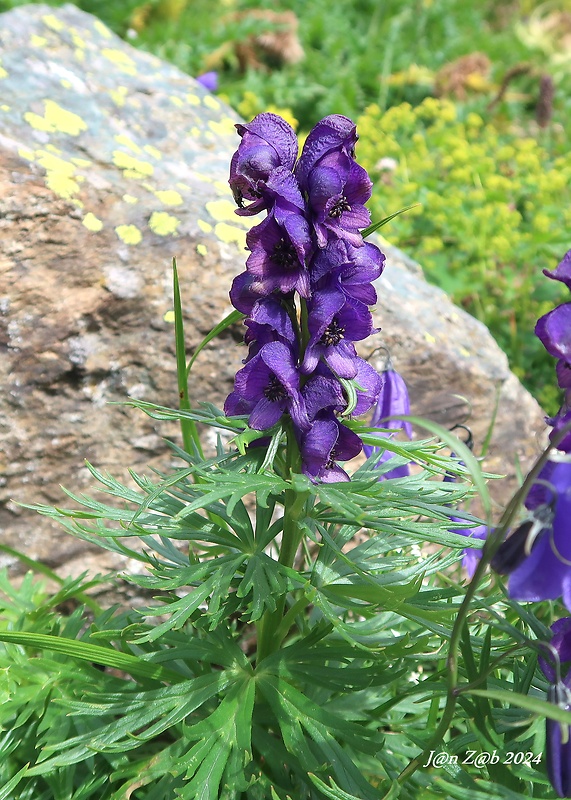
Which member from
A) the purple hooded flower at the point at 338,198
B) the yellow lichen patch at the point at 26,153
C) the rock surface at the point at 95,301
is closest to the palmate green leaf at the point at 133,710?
the rock surface at the point at 95,301

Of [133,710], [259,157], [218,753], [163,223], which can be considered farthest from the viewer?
[163,223]

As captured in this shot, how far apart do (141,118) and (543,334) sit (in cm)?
225

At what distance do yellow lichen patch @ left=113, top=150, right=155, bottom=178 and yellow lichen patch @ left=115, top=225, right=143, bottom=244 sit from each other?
27 centimetres

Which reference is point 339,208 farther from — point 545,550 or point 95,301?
point 95,301

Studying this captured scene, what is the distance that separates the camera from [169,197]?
8.50 ft

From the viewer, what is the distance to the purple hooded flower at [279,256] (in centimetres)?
139

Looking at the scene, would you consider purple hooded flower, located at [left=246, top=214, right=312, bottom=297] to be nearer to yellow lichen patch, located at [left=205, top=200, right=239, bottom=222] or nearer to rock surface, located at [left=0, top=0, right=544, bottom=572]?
rock surface, located at [left=0, top=0, right=544, bottom=572]

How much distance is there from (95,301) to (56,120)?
30.1 inches

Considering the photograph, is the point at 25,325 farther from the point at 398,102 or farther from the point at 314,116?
the point at 398,102

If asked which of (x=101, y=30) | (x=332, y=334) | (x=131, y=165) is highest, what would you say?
(x=101, y=30)

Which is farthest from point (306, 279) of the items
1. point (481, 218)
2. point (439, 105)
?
point (439, 105)

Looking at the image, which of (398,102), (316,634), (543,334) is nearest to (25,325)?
(316,634)

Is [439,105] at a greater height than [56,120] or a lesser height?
greater

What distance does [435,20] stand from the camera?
7.38 meters
